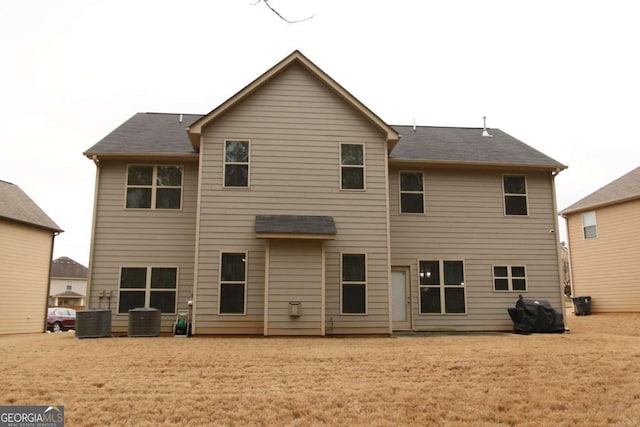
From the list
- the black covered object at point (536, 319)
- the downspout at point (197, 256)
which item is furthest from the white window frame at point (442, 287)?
the downspout at point (197, 256)

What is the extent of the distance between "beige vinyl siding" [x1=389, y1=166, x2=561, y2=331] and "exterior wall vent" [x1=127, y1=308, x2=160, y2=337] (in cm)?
689

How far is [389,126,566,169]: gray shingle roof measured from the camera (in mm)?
15359

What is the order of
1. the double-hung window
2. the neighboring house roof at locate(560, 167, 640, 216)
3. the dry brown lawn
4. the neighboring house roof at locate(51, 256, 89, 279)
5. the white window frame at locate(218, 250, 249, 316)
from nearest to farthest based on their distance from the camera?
the dry brown lawn → the white window frame at locate(218, 250, 249, 316) → the double-hung window → the neighboring house roof at locate(560, 167, 640, 216) → the neighboring house roof at locate(51, 256, 89, 279)

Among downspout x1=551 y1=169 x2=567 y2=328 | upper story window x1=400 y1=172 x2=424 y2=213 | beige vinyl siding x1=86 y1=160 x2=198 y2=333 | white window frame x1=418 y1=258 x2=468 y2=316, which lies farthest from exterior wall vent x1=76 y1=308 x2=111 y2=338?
downspout x1=551 y1=169 x2=567 y2=328

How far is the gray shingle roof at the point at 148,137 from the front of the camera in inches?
560

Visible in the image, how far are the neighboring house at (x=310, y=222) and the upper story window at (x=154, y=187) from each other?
1.3 inches

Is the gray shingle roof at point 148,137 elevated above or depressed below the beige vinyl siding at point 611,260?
above

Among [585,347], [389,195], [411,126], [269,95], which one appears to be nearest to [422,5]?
[585,347]

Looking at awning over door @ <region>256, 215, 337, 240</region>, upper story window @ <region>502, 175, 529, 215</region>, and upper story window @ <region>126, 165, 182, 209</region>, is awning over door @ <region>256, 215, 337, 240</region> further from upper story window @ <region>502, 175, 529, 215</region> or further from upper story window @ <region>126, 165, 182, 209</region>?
upper story window @ <region>502, 175, 529, 215</region>

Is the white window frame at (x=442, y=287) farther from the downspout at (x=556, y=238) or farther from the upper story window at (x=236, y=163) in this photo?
the upper story window at (x=236, y=163)

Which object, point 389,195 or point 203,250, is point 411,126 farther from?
point 203,250

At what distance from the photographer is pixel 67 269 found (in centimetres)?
4709

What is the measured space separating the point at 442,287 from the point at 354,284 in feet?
10.3

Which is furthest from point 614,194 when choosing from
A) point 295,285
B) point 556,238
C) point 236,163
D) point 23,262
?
point 23,262
